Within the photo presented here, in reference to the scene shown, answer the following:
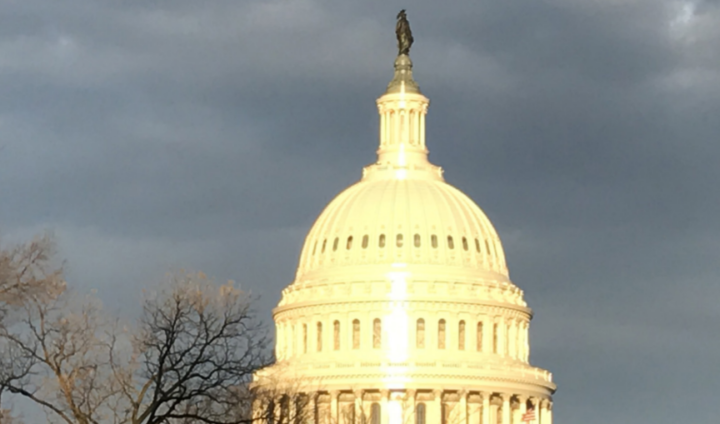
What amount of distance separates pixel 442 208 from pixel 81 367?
112 meters

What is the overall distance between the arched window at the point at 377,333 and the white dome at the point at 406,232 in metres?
5.13

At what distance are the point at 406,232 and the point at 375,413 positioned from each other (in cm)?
1606

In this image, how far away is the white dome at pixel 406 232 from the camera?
186m

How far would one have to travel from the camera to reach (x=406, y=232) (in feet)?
612

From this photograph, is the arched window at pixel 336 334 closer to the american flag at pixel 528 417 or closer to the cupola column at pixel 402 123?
the cupola column at pixel 402 123

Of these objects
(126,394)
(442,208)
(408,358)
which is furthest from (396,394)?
(126,394)

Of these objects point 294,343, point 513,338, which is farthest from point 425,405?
point 294,343

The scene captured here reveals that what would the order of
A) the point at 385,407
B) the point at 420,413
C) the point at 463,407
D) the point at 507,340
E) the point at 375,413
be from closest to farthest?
the point at 463,407, the point at 385,407, the point at 375,413, the point at 420,413, the point at 507,340

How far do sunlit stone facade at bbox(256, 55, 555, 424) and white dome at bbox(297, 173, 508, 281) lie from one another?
3.3 inches

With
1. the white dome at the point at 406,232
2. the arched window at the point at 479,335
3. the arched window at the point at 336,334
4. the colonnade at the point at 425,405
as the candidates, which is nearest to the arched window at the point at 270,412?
the colonnade at the point at 425,405

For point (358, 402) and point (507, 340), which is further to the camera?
point (507, 340)

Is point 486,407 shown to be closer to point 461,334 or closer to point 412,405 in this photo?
point 412,405

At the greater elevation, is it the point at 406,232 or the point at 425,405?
the point at 406,232

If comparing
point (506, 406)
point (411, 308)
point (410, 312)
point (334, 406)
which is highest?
point (411, 308)
